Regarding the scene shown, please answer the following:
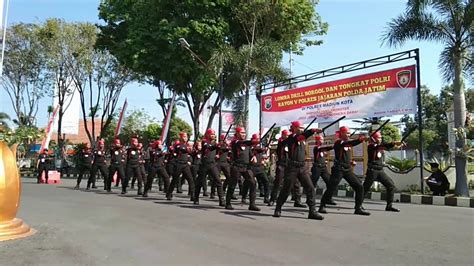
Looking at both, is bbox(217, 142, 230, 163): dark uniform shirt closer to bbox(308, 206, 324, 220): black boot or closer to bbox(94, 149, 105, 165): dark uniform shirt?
bbox(308, 206, 324, 220): black boot

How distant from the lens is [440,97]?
151 ft

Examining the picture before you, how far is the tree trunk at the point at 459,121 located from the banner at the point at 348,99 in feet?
4.13

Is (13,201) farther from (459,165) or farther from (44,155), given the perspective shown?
(44,155)

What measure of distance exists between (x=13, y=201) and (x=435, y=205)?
10.6m

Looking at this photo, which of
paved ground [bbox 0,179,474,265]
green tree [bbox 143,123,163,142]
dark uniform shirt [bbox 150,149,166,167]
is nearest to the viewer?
paved ground [bbox 0,179,474,265]

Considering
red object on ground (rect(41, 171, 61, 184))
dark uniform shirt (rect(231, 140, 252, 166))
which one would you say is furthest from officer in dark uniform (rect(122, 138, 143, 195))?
red object on ground (rect(41, 171, 61, 184))

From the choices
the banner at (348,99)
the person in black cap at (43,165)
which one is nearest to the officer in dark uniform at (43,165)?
A: the person in black cap at (43,165)

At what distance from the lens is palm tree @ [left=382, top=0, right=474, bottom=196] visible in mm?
13641

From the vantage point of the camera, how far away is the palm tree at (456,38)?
13641mm

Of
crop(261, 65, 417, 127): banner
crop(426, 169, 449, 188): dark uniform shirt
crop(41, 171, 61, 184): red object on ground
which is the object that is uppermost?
crop(261, 65, 417, 127): banner

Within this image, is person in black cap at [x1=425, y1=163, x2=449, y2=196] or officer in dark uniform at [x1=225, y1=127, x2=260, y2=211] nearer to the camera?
officer in dark uniform at [x1=225, y1=127, x2=260, y2=211]

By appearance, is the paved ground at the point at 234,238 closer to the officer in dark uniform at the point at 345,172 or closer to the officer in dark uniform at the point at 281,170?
the officer in dark uniform at the point at 345,172

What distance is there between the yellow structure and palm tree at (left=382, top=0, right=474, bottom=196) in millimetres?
11643

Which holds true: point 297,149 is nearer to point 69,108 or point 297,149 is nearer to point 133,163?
point 133,163
